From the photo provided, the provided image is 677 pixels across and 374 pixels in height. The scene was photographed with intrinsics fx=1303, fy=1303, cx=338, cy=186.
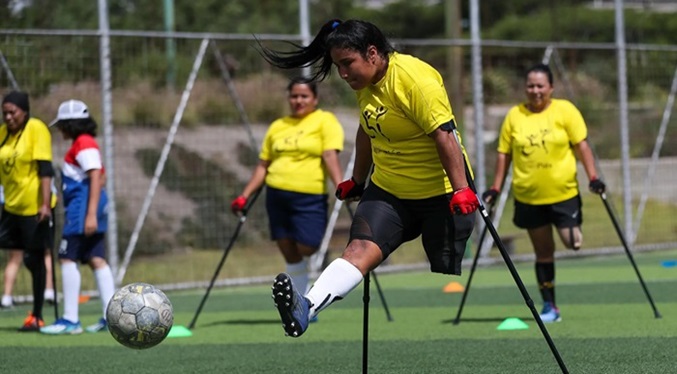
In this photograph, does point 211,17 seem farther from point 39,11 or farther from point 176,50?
point 176,50

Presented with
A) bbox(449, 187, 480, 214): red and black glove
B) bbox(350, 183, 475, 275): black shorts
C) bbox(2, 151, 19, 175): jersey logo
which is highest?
bbox(449, 187, 480, 214): red and black glove

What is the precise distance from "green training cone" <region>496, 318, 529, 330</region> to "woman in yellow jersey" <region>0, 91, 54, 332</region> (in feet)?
12.9

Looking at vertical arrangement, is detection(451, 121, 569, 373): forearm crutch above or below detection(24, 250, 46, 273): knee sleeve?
above

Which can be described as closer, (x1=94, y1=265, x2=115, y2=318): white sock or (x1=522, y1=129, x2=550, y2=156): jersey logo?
(x1=522, y1=129, x2=550, y2=156): jersey logo

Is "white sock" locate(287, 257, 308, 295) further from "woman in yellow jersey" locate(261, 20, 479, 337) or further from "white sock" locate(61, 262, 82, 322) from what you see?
"woman in yellow jersey" locate(261, 20, 479, 337)

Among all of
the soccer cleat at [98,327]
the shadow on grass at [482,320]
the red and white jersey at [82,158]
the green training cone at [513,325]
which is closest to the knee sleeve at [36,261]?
the soccer cleat at [98,327]

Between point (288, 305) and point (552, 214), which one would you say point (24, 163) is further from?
point (288, 305)

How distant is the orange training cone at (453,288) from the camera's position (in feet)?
46.6

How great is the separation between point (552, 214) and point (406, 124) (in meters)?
4.29

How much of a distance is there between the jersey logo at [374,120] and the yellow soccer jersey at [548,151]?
161 inches

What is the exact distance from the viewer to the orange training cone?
14211mm

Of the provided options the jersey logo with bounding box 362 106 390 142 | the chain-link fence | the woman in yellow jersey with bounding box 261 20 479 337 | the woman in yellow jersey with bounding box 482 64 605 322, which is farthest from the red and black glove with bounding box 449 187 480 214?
the chain-link fence

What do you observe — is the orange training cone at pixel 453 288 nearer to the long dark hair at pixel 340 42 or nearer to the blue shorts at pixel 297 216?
the blue shorts at pixel 297 216

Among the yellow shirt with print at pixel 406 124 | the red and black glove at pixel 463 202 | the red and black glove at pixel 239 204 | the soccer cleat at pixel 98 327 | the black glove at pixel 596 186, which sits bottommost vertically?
the soccer cleat at pixel 98 327
